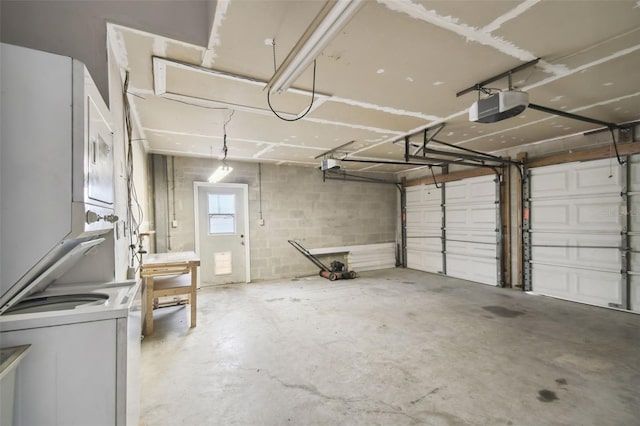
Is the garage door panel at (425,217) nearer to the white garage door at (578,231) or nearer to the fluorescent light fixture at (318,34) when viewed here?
the white garage door at (578,231)

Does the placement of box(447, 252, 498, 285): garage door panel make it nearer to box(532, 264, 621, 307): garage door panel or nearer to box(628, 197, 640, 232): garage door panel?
box(532, 264, 621, 307): garage door panel

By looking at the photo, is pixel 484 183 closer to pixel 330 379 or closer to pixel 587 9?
pixel 587 9

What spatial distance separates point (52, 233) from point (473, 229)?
20.5 ft

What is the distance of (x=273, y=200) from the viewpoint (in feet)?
20.3

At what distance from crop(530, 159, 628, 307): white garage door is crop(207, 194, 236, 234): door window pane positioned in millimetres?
5518

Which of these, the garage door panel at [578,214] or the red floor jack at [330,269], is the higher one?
the garage door panel at [578,214]

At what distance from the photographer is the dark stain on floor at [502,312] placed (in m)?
3.76

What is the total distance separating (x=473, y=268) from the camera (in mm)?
5766

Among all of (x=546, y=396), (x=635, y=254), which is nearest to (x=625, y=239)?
(x=635, y=254)

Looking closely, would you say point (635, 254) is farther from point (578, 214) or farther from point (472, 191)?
point (472, 191)

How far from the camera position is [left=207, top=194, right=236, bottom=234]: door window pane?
561 centimetres

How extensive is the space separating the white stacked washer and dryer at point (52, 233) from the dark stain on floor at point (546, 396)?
266 cm

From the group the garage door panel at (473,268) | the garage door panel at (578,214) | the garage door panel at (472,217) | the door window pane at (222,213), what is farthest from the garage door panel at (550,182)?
the door window pane at (222,213)

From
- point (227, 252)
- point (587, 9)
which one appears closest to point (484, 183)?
point (587, 9)
